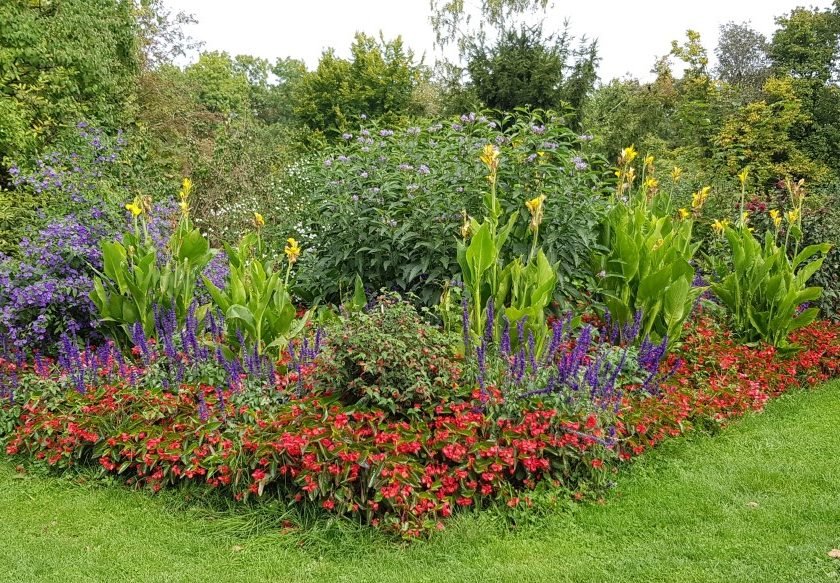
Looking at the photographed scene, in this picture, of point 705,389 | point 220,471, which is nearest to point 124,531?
point 220,471

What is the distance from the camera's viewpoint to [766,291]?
15.9 feet

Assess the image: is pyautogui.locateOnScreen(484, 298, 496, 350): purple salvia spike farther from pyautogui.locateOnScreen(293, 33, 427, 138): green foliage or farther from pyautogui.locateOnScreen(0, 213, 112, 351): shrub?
pyautogui.locateOnScreen(293, 33, 427, 138): green foliage

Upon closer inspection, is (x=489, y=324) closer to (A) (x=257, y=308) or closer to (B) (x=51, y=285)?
(A) (x=257, y=308)

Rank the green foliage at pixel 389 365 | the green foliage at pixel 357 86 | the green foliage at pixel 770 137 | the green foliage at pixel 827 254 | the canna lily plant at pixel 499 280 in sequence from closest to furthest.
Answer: the green foliage at pixel 389 365 → the canna lily plant at pixel 499 280 → the green foliage at pixel 827 254 → the green foliage at pixel 770 137 → the green foliage at pixel 357 86

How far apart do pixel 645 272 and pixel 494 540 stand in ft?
7.43

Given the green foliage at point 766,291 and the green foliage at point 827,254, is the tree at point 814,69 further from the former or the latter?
the green foliage at point 766,291

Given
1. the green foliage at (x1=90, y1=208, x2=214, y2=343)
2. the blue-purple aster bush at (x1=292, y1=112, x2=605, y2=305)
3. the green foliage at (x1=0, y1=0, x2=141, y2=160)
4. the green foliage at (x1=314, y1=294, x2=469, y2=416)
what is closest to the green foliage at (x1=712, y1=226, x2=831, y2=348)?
the blue-purple aster bush at (x1=292, y1=112, x2=605, y2=305)

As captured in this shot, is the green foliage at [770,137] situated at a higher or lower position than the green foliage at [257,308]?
higher

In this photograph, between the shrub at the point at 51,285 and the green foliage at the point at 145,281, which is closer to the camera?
the green foliage at the point at 145,281

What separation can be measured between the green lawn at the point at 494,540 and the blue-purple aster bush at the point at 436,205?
1.80 m

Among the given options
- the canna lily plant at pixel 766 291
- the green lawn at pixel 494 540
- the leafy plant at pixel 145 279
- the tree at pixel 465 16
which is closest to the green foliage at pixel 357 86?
the tree at pixel 465 16

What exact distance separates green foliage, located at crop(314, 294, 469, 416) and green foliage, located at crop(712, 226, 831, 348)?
8.70ft

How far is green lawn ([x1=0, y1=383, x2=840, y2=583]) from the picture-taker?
2.57m

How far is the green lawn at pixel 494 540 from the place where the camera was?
257 centimetres
